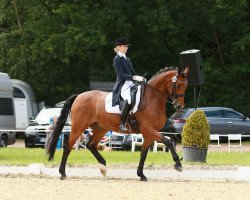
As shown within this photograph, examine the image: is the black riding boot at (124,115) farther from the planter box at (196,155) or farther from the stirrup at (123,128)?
the planter box at (196,155)

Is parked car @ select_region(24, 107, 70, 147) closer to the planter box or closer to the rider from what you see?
the planter box

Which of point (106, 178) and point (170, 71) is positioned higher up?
point (170, 71)

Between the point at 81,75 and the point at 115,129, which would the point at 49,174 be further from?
the point at 81,75

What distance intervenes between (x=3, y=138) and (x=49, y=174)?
16281mm

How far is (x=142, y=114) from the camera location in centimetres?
1717

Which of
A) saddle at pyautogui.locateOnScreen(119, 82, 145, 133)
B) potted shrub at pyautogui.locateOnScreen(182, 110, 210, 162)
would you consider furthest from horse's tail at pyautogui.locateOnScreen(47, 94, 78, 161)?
potted shrub at pyautogui.locateOnScreen(182, 110, 210, 162)

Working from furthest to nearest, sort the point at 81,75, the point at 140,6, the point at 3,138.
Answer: the point at 81,75 < the point at 140,6 < the point at 3,138

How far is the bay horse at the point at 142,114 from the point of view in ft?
56.0

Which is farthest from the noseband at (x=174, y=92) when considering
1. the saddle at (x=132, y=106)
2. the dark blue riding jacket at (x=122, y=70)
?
the dark blue riding jacket at (x=122, y=70)

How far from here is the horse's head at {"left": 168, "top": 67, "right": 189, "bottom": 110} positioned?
56.4 ft

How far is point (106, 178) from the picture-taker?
57.4ft

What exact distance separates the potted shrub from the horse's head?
372 centimetres

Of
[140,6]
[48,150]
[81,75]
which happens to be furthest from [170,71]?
[81,75]

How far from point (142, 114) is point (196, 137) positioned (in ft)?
13.7
